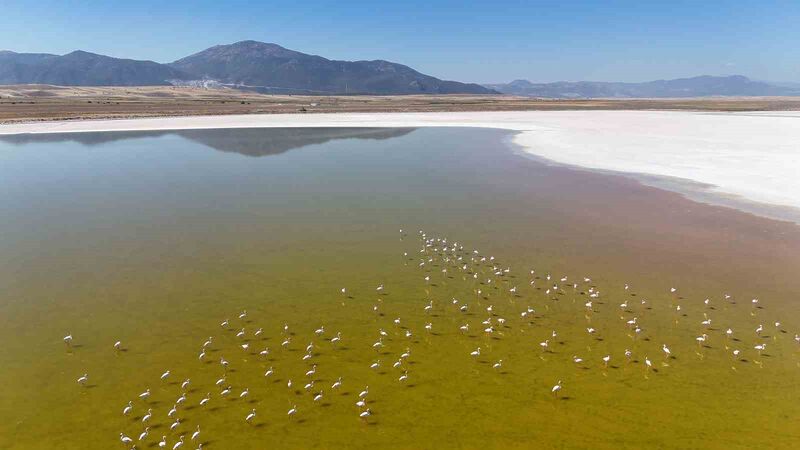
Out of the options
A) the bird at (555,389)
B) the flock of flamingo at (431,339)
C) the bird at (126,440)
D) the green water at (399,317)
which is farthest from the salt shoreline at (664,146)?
the bird at (126,440)

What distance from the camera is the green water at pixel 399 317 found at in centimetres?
1096

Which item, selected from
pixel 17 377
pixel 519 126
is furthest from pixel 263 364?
pixel 519 126

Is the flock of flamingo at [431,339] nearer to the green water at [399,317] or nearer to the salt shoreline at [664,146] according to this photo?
the green water at [399,317]

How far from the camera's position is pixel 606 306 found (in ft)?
53.3

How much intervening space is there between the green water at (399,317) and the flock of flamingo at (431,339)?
0.08 meters

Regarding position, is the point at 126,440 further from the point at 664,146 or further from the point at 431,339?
the point at 664,146

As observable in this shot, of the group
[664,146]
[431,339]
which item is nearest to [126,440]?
[431,339]

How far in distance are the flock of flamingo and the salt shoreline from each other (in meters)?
14.5

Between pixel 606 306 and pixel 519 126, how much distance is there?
199 ft

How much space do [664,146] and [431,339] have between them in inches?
1733

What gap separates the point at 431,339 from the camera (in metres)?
14.3

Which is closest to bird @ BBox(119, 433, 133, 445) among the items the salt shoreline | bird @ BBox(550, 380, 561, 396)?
bird @ BBox(550, 380, 561, 396)

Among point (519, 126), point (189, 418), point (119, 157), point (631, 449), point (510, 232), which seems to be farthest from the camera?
point (519, 126)

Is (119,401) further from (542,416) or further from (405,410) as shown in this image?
(542,416)
